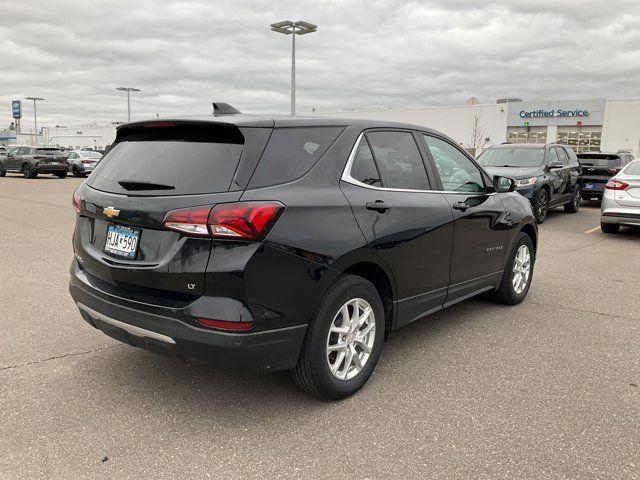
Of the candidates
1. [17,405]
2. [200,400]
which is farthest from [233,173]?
[17,405]

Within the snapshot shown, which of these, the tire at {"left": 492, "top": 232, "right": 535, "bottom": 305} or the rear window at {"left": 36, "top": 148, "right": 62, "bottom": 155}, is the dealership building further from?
the tire at {"left": 492, "top": 232, "right": 535, "bottom": 305}

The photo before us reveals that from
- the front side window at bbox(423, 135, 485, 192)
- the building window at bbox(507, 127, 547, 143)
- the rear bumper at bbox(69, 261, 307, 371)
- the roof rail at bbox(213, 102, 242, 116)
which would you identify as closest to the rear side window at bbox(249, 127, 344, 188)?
the roof rail at bbox(213, 102, 242, 116)

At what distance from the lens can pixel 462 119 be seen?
5675 centimetres

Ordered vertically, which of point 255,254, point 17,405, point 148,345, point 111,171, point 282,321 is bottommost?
point 17,405

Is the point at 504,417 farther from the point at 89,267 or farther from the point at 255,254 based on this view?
the point at 89,267

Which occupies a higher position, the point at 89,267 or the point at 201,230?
the point at 201,230

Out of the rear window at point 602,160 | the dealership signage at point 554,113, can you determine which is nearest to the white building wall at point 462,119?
the dealership signage at point 554,113

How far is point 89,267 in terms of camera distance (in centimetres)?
337

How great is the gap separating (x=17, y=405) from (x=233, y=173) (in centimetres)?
194

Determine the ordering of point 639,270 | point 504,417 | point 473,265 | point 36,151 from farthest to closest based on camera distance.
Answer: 1. point 36,151
2. point 639,270
3. point 473,265
4. point 504,417

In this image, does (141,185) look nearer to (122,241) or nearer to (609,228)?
(122,241)

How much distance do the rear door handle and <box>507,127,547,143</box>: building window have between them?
52235 millimetres

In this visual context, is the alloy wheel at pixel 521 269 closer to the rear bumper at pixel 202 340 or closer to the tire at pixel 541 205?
the rear bumper at pixel 202 340

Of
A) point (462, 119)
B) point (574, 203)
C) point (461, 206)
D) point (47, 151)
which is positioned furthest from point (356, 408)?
point (462, 119)
